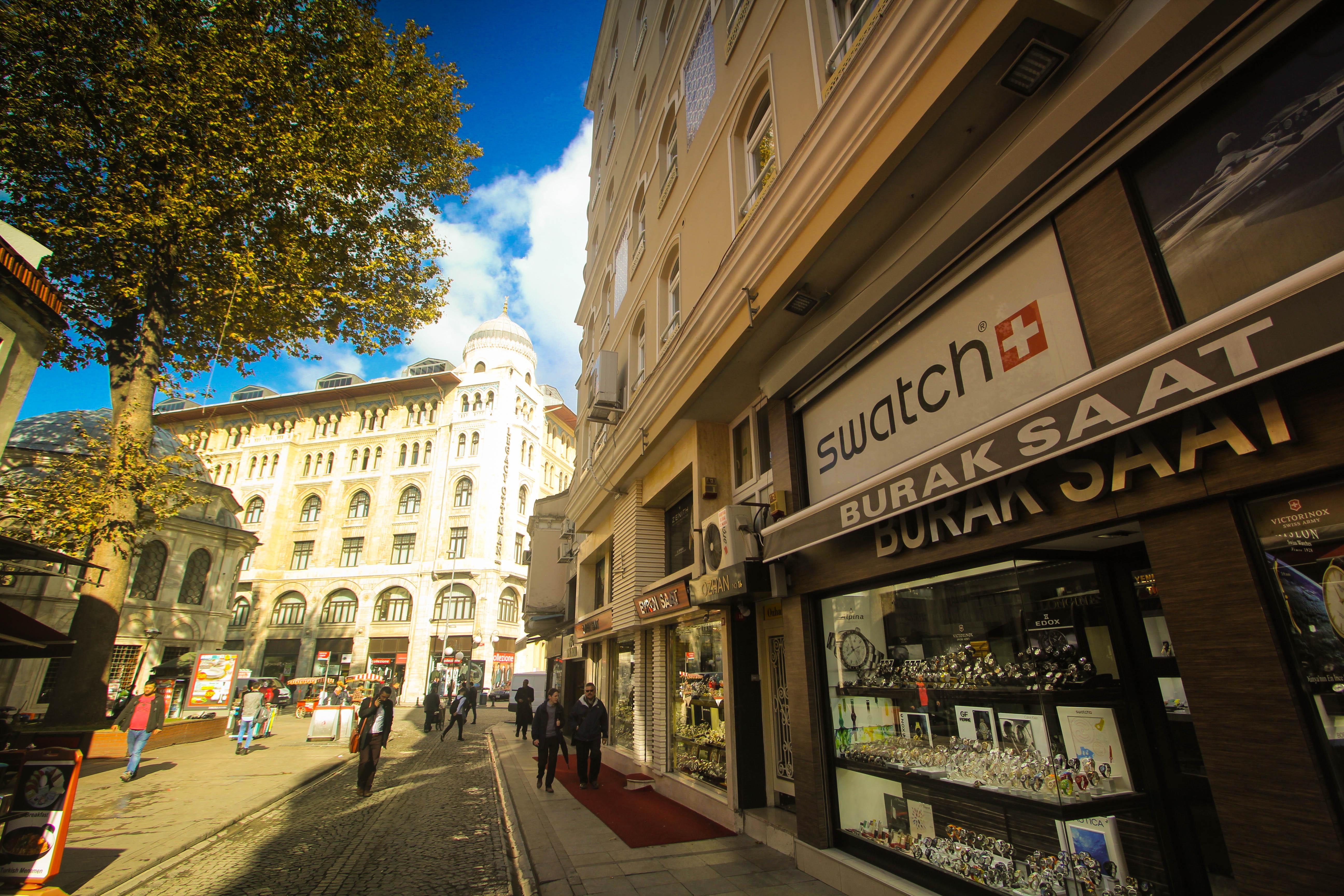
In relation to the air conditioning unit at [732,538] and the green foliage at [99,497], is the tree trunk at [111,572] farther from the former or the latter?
the air conditioning unit at [732,538]

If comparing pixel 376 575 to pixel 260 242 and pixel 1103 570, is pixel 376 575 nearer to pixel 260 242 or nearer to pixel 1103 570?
pixel 260 242

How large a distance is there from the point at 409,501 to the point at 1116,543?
159ft

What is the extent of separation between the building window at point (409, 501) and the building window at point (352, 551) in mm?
3819

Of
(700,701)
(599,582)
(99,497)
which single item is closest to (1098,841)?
(700,701)

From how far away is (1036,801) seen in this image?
387 centimetres

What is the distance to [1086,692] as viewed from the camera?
3.92m

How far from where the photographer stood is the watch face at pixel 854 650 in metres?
A: 5.64

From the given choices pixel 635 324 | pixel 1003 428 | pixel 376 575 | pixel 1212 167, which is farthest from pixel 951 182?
pixel 376 575

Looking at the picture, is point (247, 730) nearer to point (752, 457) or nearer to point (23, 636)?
point (23, 636)

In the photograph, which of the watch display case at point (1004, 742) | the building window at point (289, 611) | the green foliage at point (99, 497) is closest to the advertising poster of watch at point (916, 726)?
the watch display case at point (1004, 742)

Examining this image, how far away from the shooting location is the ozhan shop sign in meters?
2.35

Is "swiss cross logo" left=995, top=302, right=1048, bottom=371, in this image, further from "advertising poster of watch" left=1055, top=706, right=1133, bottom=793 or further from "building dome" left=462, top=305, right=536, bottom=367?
"building dome" left=462, top=305, right=536, bottom=367

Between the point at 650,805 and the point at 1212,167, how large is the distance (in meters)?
9.89

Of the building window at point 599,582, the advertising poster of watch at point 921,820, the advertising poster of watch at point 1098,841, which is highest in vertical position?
the building window at point 599,582
